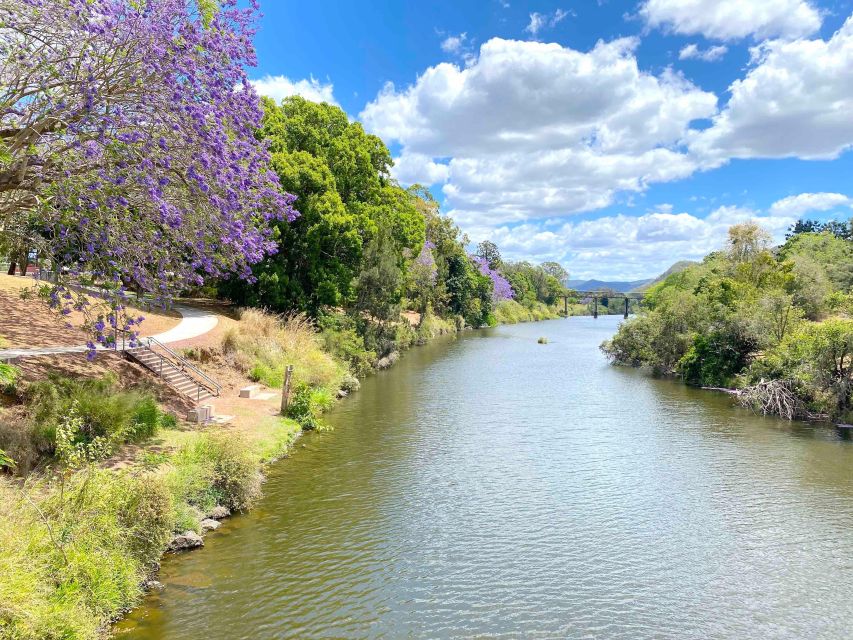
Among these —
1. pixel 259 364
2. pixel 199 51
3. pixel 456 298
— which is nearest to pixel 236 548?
pixel 199 51

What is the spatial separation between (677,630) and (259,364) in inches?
740

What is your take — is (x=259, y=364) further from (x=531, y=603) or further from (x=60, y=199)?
(x=531, y=603)

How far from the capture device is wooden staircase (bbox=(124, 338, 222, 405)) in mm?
18812

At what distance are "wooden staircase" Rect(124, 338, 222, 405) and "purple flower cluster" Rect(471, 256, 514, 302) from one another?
71.1m

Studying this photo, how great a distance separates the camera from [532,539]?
40.4ft

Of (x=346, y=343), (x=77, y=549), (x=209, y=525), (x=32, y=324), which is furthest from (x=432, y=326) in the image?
(x=77, y=549)

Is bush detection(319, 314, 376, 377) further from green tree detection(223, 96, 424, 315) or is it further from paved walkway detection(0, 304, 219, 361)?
paved walkway detection(0, 304, 219, 361)

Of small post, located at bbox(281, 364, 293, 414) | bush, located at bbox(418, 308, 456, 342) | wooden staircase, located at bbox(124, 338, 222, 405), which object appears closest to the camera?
wooden staircase, located at bbox(124, 338, 222, 405)

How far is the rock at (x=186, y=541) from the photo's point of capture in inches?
430

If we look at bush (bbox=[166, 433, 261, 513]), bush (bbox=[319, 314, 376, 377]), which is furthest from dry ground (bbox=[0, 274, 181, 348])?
bush (bbox=[319, 314, 376, 377])

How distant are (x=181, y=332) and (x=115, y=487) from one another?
646 inches

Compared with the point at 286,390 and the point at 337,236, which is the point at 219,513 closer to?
the point at 286,390

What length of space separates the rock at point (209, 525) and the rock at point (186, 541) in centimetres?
51

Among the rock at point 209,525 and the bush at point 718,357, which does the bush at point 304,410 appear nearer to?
the rock at point 209,525
